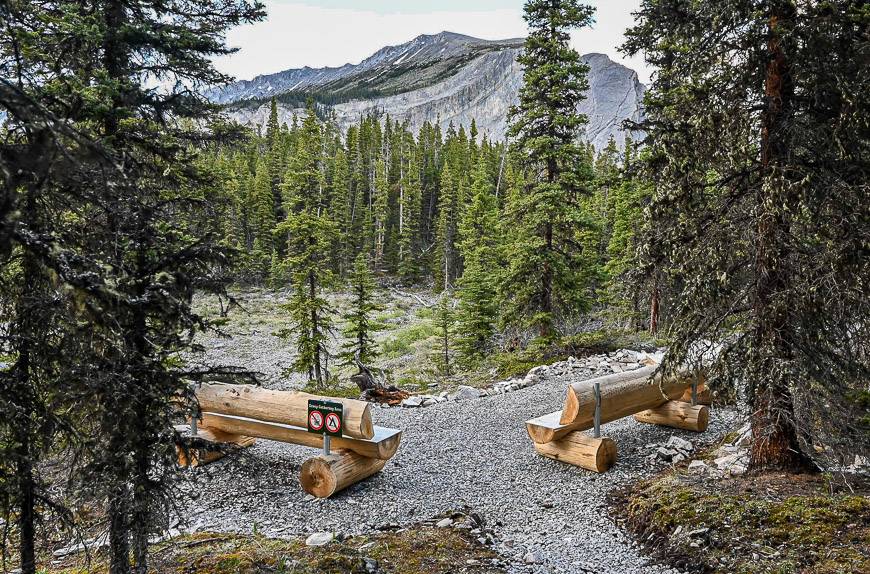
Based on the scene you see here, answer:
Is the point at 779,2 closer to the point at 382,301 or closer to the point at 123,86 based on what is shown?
the point at 123,86

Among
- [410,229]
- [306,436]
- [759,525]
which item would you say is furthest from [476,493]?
[410,229]

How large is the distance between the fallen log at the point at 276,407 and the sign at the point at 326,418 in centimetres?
9

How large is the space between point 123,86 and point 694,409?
11370mm

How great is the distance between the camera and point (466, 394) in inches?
574

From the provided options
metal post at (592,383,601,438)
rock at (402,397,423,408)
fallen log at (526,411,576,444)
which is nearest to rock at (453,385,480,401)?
rock at (402,397,423,408)

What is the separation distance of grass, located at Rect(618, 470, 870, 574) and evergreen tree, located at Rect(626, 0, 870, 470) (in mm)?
649

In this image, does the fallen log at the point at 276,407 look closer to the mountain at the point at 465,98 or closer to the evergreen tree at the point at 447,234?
the evergreen tree at the point at 447,234

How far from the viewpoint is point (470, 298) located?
908 inches

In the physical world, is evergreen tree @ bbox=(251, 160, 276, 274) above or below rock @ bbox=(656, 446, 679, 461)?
above

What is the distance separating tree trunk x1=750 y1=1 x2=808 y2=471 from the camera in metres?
6.28

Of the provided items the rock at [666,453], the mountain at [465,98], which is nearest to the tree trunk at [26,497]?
the rock at [666,453]

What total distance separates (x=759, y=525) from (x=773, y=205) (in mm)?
3657

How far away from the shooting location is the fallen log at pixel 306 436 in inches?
335

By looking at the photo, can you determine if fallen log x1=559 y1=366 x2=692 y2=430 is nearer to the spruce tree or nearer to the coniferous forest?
the coniferous forest
